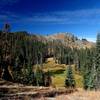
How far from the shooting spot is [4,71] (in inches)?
2367

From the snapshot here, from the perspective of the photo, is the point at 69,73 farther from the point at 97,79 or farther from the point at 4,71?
the point at 4,71

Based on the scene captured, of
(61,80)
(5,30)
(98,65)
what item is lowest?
(61,80)

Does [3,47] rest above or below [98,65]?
above

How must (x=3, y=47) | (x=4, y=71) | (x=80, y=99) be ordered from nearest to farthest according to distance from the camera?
(x=80, y=99)
(x=4, y=71)
(x=3, y=47)

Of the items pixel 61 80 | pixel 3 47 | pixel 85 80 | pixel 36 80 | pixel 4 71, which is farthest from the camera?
pixel 61 80

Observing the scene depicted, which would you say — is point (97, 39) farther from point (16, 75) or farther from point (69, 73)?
point (16, 75)

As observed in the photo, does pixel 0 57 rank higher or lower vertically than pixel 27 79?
higher

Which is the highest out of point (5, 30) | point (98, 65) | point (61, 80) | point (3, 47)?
point (5, 30)

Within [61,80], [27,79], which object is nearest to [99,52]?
[27,79]

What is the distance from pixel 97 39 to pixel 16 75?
38633mm

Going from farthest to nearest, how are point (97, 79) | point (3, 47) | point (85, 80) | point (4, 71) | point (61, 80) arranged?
point (61, 80) → point (85, 80) → point (97, 79) → point (3, 47) → point (4, 71)

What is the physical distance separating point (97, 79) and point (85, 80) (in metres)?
13.8

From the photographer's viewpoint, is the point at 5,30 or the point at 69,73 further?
the point at 69,73

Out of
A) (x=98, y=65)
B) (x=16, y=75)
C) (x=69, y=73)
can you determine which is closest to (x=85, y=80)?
(x=69, y=73)
